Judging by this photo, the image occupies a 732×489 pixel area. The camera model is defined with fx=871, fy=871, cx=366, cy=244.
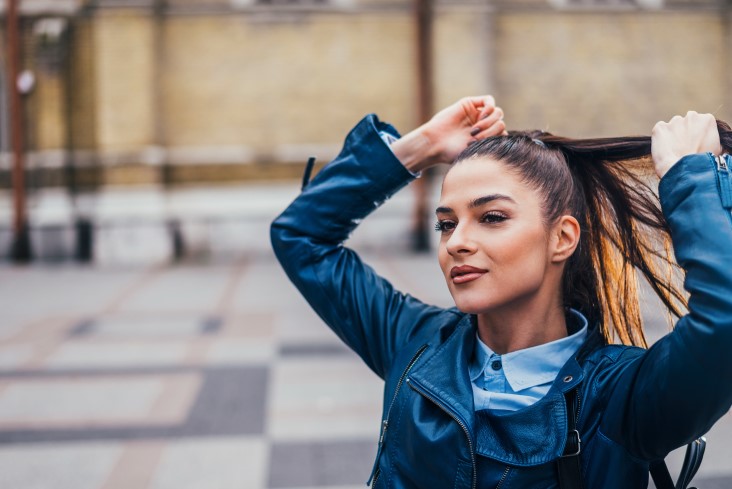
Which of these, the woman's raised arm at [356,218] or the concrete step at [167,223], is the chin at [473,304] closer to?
the woman's raised arm at [356,218]

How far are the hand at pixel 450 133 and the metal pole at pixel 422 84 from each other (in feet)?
37.7

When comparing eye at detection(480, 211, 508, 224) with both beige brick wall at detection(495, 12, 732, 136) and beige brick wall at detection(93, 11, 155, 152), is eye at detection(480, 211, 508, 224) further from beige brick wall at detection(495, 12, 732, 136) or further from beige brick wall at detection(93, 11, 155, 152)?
beige brick wall at detection(495, 12, 732, 136)

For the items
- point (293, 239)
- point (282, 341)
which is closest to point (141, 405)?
point (282, 341)

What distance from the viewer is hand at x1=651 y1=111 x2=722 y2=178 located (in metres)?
1.48

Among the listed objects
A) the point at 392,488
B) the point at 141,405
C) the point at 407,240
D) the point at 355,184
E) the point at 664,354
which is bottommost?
the point at 407,240

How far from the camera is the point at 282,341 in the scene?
294 inches

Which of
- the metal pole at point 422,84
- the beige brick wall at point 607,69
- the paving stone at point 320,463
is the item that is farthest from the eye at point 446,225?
the beige brick wall at point 607,69

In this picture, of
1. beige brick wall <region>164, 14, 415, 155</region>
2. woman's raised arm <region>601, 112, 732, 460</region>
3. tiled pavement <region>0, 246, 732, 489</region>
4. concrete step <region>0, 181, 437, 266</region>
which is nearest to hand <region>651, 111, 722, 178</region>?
woman's raised arm <region>601, 112, 732, 460</region>

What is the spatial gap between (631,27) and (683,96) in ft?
5.01

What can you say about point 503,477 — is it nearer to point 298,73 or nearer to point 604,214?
point 604,214

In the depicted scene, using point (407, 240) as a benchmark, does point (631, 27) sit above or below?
above

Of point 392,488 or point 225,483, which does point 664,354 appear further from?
point 225,483

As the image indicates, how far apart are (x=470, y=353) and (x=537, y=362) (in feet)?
0.46

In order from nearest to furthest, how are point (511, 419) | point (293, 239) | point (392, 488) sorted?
point (511, 419), point (392, 488), point (293, 239)
